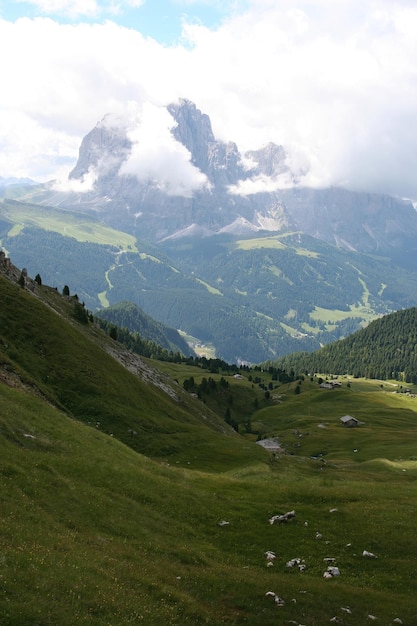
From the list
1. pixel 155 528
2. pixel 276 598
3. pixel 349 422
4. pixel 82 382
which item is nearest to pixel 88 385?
pixel 82 382

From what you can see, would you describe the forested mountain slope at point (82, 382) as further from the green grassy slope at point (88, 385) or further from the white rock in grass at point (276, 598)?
the white rock in grass at point (276, 598)

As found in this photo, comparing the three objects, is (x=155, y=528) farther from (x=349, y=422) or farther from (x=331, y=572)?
(x=349, y=422)

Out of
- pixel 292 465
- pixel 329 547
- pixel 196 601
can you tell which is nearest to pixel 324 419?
pixel 292 465

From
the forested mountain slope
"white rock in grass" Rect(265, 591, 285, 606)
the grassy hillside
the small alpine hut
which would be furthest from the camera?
the small alpine hut

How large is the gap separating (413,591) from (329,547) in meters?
7.48

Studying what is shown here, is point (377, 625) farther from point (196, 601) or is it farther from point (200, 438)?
point (200, 438)

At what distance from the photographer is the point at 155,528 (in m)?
36.9

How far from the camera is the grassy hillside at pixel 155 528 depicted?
947 inches

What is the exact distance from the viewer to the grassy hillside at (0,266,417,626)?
24.1 meters

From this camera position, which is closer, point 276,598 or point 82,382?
point 276,598

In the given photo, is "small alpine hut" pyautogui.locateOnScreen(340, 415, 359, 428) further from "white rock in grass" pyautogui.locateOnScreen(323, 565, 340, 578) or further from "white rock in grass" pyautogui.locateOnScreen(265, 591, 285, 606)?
"white rock in grass" pyautogui.locateOnScreen(265, 591, 285, 606)

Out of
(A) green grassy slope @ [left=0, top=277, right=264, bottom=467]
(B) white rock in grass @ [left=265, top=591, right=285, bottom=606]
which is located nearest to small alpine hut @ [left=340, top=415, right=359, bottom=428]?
(A) green grassy slope @ [left=0, top=277, right=264, bottom=467]

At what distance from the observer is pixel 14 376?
59.9 metres

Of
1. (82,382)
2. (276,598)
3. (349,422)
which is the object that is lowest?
(349,422)
